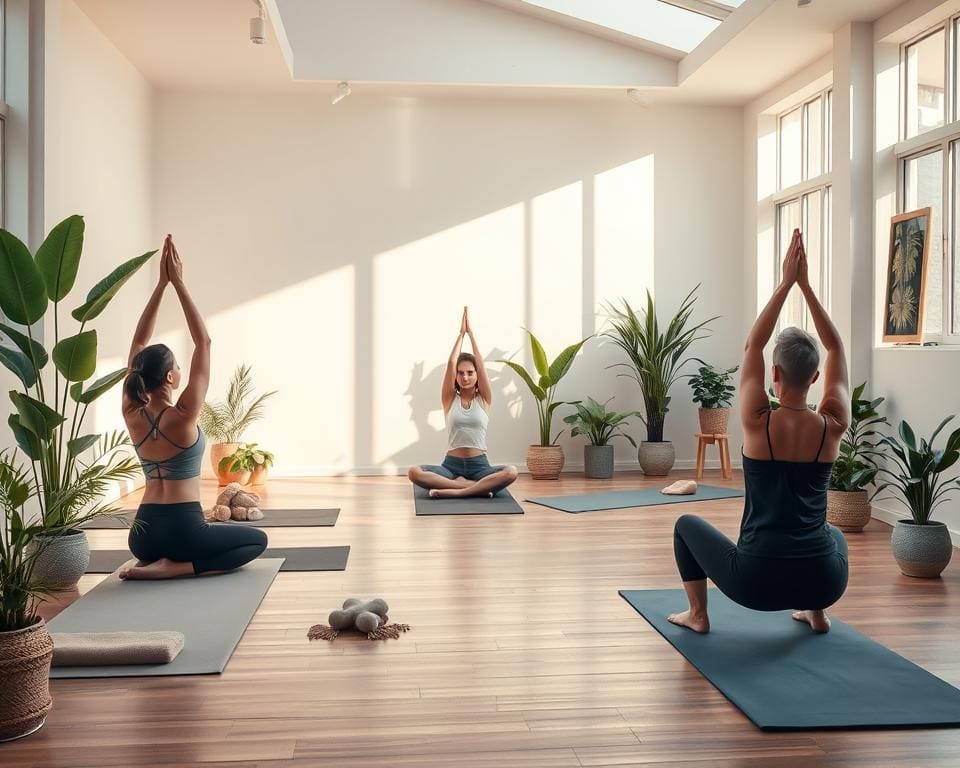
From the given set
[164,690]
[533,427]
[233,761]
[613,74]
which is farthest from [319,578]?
[613,74]

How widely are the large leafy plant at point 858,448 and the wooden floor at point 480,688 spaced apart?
0.66 m

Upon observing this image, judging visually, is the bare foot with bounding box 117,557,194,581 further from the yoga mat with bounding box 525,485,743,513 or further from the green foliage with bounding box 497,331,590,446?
the green foliage with bounding box 497,331,590,446

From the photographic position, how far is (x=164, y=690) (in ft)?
9.05

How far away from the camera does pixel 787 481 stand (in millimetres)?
3004

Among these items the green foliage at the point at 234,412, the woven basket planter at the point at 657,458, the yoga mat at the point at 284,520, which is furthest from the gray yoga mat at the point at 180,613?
the woven basket planter at the point at 657,458

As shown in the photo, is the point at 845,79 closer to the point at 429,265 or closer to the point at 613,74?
the point at 613,74

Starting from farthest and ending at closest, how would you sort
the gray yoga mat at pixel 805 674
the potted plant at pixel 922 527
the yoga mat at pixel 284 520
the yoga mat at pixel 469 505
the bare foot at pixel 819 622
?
the yoga mat at pixel 469 505 → the yoga mat at pixel 284 520 → the potted plant at pixel 922 527 → the bare foot at pixel 819 622 → the gray yoga mat at pixel 805 674

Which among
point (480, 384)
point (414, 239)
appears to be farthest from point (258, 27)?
point (480, 384)

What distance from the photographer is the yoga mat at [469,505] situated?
5871mm

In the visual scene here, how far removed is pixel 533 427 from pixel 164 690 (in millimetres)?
5377

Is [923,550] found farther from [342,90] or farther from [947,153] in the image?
[342,90]

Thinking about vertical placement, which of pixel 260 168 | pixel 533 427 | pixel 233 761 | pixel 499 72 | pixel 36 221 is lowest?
pixel 233 761

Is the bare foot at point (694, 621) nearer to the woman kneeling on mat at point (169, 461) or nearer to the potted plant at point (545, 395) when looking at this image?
the woman kneeling on mat at point (169, 461)

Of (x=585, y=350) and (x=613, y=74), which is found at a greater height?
(x=613, y=74)
